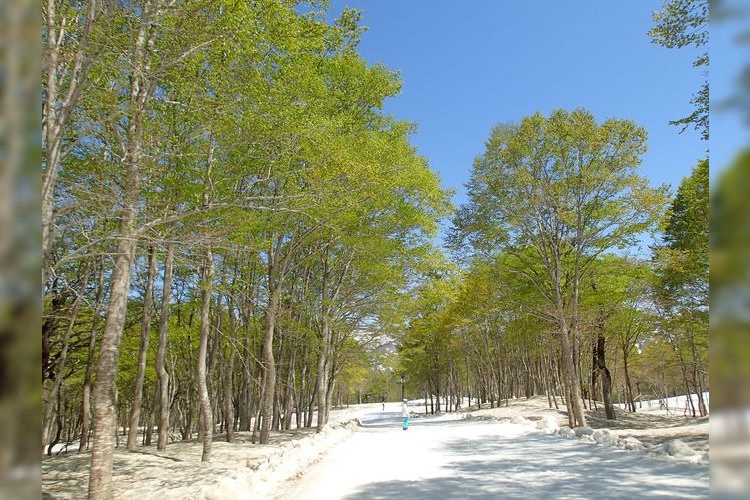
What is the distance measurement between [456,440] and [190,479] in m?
7.53

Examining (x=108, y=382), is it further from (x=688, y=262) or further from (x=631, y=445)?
(x=688, y=262)

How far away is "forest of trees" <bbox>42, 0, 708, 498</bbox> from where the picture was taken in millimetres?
7734

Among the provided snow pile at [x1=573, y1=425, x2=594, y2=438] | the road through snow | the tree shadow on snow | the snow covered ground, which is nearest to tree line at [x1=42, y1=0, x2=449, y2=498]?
the snow covered ground

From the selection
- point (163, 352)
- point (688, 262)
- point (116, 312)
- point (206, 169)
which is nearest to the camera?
point (116, 312)

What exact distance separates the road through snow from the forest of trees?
3.92 metres

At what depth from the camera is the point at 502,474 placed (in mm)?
8695

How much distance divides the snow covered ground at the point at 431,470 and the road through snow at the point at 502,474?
2 cm

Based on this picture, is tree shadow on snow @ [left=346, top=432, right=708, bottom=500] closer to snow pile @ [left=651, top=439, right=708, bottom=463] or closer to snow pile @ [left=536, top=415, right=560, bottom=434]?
snow pile @ [left=651, top=439, right=708, bottom=463]

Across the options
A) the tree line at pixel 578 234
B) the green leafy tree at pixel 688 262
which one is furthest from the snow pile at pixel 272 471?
the green leafy tree at pixel 688 262

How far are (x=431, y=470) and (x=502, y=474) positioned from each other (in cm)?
141

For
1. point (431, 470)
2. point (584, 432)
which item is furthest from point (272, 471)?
point (584, 432)

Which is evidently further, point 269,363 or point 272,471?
point 269,363
